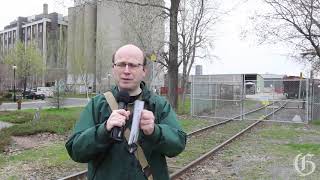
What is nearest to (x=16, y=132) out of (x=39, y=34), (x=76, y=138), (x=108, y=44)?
(x=76, y=138)

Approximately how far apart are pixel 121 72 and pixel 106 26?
7804 cm

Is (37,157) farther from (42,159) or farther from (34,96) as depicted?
(34,96)

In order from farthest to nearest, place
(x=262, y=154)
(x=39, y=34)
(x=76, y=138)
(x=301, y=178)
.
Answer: (x=39, y=34) < (x=262, y=154) < (x=301, y=178) < (x=76, y=138)

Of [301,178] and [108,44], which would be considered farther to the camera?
[108,44]

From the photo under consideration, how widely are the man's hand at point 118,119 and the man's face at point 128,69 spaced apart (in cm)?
30

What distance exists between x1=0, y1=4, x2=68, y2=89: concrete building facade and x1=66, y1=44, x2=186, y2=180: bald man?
189 feet

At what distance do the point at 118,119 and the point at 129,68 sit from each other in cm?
44

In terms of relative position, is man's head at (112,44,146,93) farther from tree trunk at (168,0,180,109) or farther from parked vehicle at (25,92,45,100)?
parked vehicle at (25,92,45,100)

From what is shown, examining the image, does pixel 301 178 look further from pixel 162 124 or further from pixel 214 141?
pixel 162 124

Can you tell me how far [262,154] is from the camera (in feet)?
40.2

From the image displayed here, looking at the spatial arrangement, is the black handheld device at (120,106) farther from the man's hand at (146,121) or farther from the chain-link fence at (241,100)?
the chain-link fence at (241,100)

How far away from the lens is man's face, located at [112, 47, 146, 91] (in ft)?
8.01

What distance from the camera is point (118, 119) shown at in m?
2.11

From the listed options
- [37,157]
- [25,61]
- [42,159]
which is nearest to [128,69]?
[42,159]
